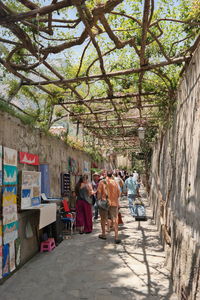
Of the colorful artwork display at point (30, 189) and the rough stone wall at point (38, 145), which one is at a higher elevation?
the rough stone wall at point (38, 145)

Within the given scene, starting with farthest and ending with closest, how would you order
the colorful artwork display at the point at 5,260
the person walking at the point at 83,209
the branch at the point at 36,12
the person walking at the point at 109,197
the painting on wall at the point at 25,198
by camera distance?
the person walking at the point at 83,209, the person walking at the point at 109,197, the painting on wall at the point at 25,198, the colorful artwork display at the point at 5,260, the branch at the point at 36,12

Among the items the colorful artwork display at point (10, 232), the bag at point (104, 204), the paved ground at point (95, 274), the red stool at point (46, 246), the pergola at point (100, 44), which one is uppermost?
the pergola at point (100, 44)

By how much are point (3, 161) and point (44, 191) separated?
2.40m

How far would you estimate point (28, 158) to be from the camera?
571 centimetres

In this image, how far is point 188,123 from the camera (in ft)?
12.6

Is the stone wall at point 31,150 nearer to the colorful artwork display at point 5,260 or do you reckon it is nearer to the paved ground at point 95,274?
the paved ground at point 95,274

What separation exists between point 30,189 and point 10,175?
0.94m

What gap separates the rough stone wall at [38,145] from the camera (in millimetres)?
4855

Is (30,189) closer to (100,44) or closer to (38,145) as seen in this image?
(38,145)

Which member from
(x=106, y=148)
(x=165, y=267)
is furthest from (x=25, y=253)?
(x=106, y=148)

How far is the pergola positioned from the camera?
3874 millimetres

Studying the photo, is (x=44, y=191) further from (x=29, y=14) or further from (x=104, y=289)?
(x=29, y=14)

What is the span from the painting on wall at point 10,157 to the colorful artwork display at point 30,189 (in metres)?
0.44

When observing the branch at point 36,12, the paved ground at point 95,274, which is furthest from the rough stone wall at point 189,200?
the branch at point 36,12
